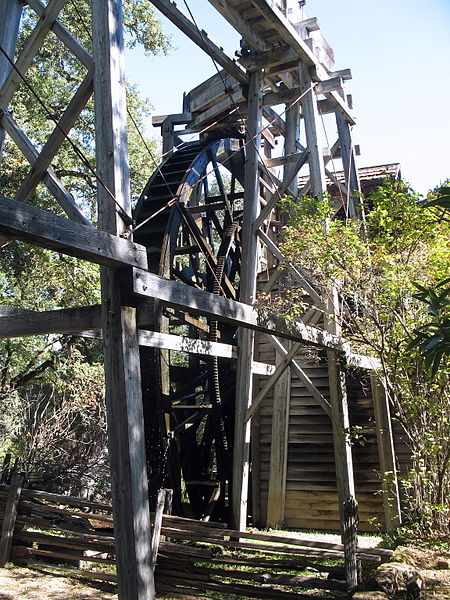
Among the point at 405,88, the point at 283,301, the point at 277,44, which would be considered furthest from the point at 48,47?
the point at 405,88

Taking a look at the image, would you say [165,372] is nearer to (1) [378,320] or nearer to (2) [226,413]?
(2) [226,413]

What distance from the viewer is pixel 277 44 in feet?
26.6

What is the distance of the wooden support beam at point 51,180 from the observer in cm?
442

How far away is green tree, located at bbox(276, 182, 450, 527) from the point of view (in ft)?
18.6

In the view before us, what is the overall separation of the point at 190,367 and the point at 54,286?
3.24m

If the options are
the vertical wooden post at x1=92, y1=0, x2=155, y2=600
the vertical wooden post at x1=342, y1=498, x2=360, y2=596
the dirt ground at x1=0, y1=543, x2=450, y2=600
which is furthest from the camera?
the vertical wooden post at x1=342, y1=498, x2=360, y2=596

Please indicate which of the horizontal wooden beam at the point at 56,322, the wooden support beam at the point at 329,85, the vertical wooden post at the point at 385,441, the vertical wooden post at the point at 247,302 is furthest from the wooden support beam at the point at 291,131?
the horizontal wooden beam at the point at 56,322

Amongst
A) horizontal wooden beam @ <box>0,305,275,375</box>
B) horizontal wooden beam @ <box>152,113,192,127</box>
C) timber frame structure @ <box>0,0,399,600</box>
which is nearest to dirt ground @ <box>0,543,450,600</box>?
timber frame structure @ <box>0,0,399,600</box>

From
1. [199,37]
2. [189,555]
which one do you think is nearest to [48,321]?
[189,555]

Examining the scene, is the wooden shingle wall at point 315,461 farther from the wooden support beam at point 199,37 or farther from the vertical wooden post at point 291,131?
the wooden support beam at point 199,37

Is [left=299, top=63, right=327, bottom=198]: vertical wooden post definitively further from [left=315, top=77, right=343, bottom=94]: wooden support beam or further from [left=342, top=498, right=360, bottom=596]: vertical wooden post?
[left=342, top=498, right=360, bottom=596]: vertical wooden post

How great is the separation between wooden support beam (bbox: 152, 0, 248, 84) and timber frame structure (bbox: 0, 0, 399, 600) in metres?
0.02

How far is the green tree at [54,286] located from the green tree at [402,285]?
5.86 meters

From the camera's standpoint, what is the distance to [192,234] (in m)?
9.20
